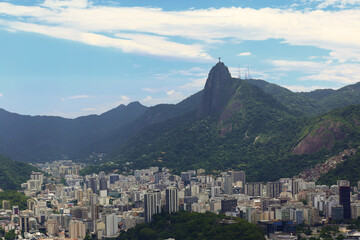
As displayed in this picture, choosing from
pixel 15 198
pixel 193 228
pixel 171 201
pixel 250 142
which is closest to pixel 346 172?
pixel 171 201

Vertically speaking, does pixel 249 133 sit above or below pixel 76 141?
below

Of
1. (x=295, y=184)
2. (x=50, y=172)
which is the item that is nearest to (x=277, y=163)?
(x=295, y=184)

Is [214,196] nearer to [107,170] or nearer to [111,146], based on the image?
[107,170]

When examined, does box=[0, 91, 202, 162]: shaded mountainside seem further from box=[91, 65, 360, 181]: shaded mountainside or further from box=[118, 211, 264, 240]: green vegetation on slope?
box=[118, 211, 264, 240]: green vegetation on slope

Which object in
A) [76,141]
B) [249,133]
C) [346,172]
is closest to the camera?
[346,172]

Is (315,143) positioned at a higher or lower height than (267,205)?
higher

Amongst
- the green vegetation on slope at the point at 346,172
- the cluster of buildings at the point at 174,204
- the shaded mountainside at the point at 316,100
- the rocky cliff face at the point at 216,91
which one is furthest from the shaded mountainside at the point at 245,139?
the shaded mountainside at the point at 316,100

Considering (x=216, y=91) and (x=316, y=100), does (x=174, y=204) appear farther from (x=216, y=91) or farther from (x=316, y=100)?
(x=316, y=100)
